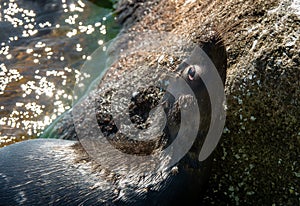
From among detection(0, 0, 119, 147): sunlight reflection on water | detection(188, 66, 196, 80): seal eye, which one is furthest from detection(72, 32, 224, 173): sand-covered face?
detection(0, 0, 119, 147): sunlight reflection on water

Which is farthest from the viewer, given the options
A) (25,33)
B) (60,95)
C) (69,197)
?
(25,33)

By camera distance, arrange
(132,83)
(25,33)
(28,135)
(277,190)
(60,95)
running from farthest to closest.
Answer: (25,33) → (60,95) → (28,135) → (132,83) → (277,190)

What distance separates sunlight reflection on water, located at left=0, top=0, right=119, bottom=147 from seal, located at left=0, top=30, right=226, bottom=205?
5.66 ft

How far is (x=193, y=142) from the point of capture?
472 cm

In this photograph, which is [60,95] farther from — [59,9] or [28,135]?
[59,9]

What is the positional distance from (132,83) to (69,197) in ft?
5.40

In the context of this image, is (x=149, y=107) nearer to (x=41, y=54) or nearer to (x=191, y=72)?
(x=191, y=72)

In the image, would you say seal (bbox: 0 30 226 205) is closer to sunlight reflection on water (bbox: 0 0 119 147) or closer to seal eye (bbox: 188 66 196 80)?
seal eye (bbox: 188 66 196 80)

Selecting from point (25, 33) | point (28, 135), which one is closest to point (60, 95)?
point (28, 135)

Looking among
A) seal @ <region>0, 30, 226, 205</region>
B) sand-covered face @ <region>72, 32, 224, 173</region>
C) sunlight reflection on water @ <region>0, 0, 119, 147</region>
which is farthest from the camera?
sunlight reflection on water @ <region>0, 0, 119, 147</region>

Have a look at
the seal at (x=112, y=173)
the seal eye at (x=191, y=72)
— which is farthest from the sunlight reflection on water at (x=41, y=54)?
the seal eye at (x=191, y=72)

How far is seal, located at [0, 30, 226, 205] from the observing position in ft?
14.3

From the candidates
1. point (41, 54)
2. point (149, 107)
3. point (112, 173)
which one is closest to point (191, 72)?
point (149, 107)

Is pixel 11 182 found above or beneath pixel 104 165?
above
